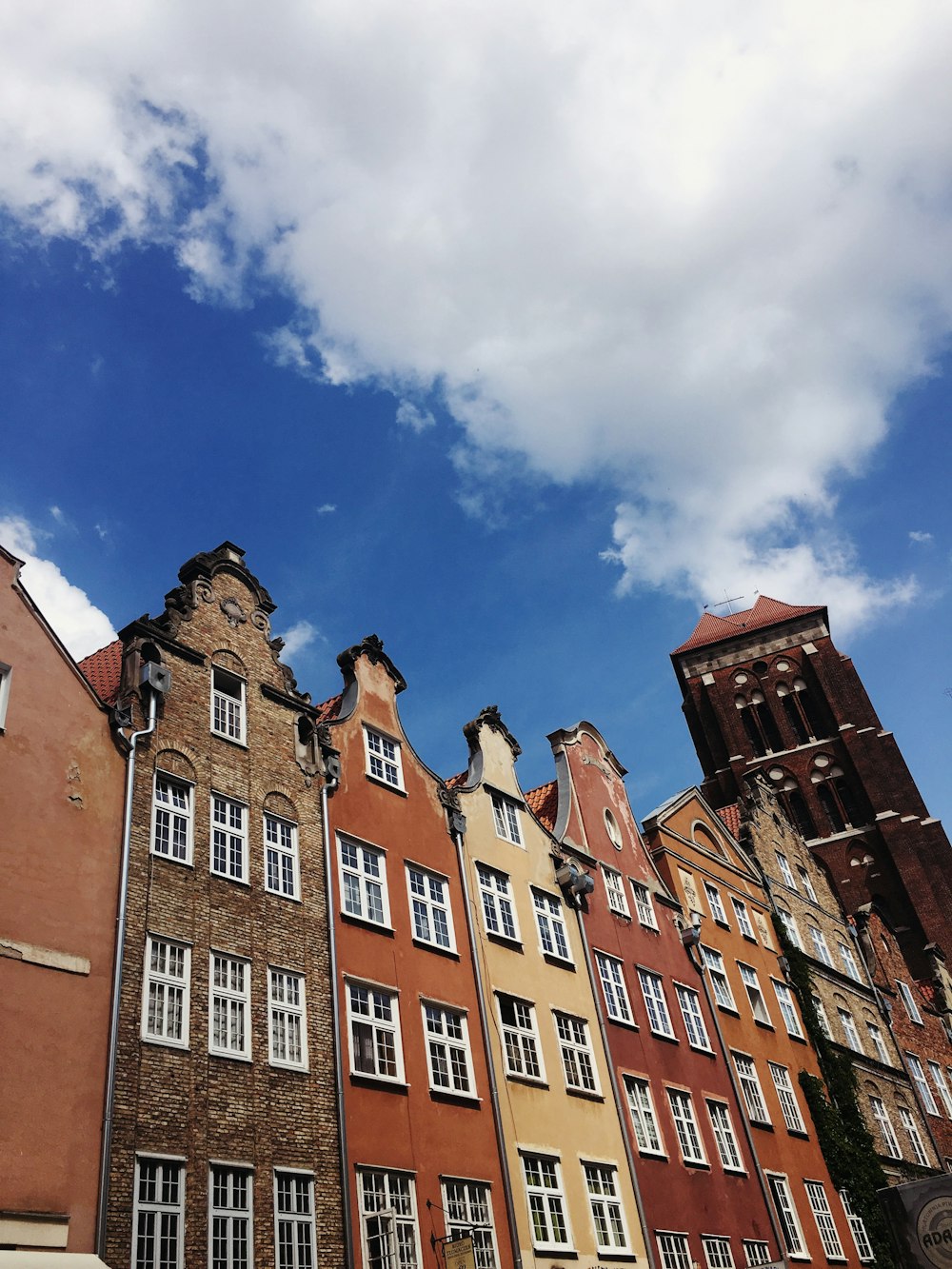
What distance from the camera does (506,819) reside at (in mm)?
28906

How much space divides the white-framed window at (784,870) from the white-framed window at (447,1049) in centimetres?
2539

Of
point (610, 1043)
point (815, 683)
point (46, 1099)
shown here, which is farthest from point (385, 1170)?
point (815, 683)

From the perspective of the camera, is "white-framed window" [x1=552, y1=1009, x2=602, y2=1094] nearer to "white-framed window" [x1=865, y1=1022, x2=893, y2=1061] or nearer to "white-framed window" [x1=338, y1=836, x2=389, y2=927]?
"white-framed window" [x1=338, y1=836, x2=389, y2=927]

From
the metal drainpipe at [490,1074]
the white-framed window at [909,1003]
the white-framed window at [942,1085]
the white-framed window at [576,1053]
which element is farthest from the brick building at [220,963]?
the white-framed window at [909,1003]

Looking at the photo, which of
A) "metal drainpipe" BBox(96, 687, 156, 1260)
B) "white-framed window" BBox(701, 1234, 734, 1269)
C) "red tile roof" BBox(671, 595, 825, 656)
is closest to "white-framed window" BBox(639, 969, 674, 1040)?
"white-framed window" BBox(701, 1234, 734, 1269)

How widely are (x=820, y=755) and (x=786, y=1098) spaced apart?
149ft

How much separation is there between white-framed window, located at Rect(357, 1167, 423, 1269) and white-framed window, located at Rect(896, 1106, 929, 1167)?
1055 inches

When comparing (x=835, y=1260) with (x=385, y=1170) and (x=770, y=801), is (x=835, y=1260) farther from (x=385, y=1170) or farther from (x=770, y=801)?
(x=770, y=801)

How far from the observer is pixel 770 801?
50.1 metres

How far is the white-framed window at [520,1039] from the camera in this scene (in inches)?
931

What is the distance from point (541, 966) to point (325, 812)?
7.31 meters

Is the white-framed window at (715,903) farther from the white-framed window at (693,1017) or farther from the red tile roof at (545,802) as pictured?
the red tile roof at (545,802)

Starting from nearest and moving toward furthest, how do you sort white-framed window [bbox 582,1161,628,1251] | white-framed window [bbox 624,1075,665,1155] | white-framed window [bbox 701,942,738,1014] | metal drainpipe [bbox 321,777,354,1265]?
metal drainpipe [bbox 321,777,354,1265] < white-framed window [bbox 582,1161,628,1251] < white-framed window [bbox 624,1075,665,1155] < white-framed window [bbox 701,942,738,1014]

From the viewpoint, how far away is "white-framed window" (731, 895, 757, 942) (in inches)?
1492
